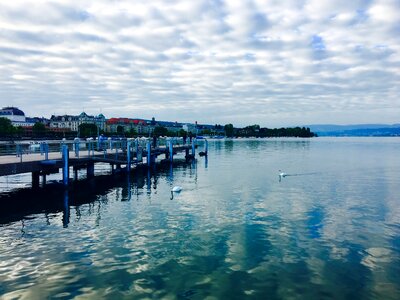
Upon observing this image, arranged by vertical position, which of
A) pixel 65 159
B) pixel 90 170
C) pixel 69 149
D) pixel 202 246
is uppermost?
pixel 69 149

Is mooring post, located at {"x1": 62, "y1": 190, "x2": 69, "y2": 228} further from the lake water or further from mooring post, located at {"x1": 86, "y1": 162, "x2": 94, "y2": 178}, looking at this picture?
mooring post, located at {"x1": 86, "y1": 162, "x2": 94, "y2": 178}

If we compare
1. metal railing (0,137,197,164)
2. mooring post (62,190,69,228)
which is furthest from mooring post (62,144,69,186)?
mooring post (62,190,69,228)

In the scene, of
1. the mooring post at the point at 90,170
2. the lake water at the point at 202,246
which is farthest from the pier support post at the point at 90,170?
the lake water at the point at 202,246

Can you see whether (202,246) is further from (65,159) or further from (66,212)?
(65,159)

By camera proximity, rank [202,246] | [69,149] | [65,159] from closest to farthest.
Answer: [202,246] → [65,159] → [69,149]

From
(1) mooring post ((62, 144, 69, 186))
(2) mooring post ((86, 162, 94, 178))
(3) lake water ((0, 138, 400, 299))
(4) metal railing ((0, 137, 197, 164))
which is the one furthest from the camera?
(2) mooring post ((86, 162, 94, 178))

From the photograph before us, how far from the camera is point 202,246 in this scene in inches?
687

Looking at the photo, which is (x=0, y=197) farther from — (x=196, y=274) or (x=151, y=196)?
(x=196, y=274)

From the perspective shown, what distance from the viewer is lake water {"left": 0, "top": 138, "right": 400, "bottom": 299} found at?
42.4 ft

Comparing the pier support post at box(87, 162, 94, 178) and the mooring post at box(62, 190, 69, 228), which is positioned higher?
the pier support post at box(87, 162, 94, 178)

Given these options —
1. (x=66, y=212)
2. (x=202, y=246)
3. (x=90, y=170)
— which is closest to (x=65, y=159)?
(x=90, y=170)

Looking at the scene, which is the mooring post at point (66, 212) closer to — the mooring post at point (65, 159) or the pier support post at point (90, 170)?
the mooring post at point (65, 159)

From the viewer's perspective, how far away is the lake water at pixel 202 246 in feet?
42.4

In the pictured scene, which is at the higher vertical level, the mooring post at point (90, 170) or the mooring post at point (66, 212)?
the mooring post at point (90, 170)
